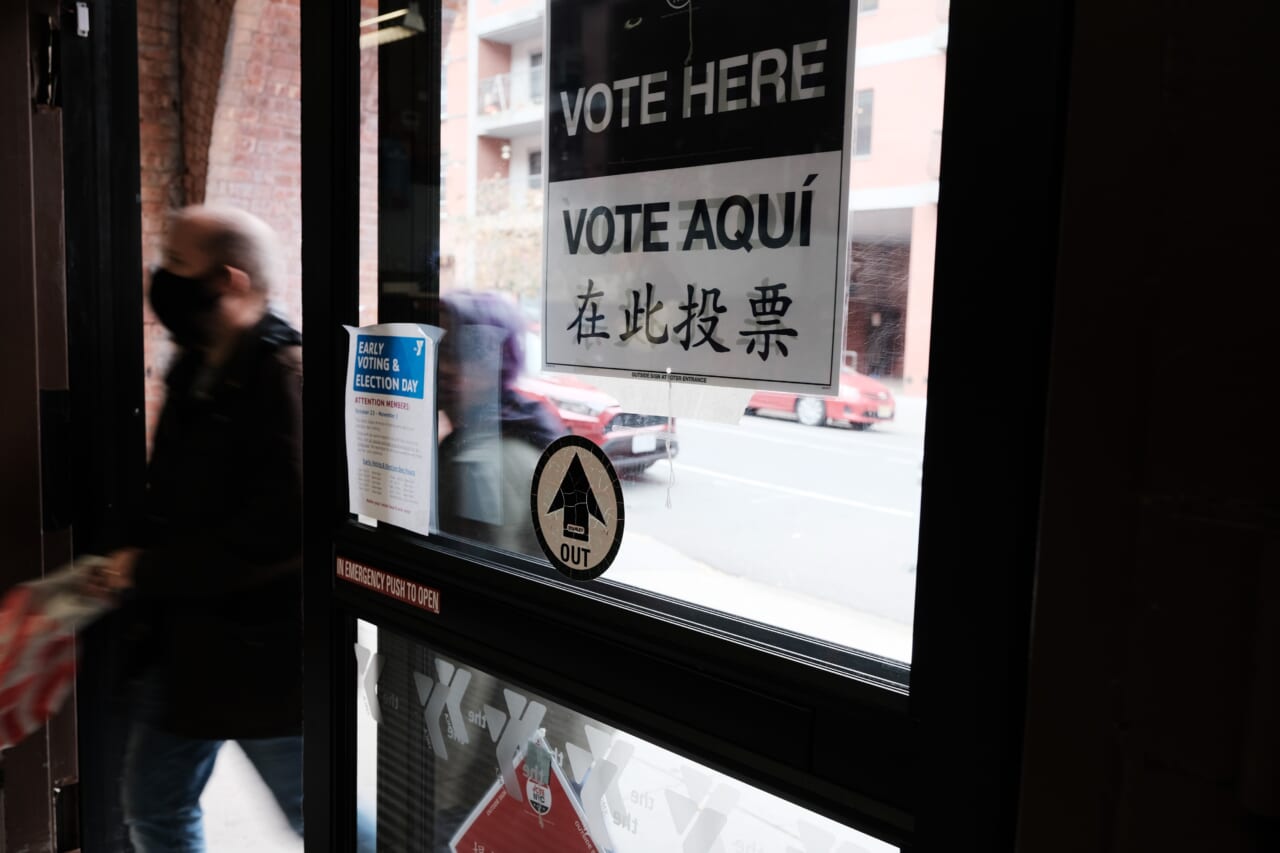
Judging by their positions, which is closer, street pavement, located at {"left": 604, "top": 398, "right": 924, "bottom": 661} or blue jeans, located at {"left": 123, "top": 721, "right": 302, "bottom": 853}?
street pavement, located at {"left": 604, "top": 398, "right": 924, "bottom": 661}

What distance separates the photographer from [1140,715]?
565mm

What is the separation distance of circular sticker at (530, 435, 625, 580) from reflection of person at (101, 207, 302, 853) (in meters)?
0.96

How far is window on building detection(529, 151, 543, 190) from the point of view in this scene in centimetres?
104

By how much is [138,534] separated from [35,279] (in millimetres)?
579

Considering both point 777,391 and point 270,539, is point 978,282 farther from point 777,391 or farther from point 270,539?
point 270,539

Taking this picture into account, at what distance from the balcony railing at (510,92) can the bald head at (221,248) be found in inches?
40.1

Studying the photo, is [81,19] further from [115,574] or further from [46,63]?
[115,574]

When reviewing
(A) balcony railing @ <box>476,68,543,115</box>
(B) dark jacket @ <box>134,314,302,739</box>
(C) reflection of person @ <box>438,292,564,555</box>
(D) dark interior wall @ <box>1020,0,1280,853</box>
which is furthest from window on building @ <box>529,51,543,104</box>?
(B) dark jacket @ <box>134,314,302,739</box>

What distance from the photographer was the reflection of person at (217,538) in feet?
6.04

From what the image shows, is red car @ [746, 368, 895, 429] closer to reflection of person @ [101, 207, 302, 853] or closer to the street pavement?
the street pavement

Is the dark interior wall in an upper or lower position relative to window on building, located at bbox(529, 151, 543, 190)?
lower

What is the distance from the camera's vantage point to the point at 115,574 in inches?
74.7

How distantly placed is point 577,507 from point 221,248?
Result: 4.30 feet

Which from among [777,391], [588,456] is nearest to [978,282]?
[777,391]
